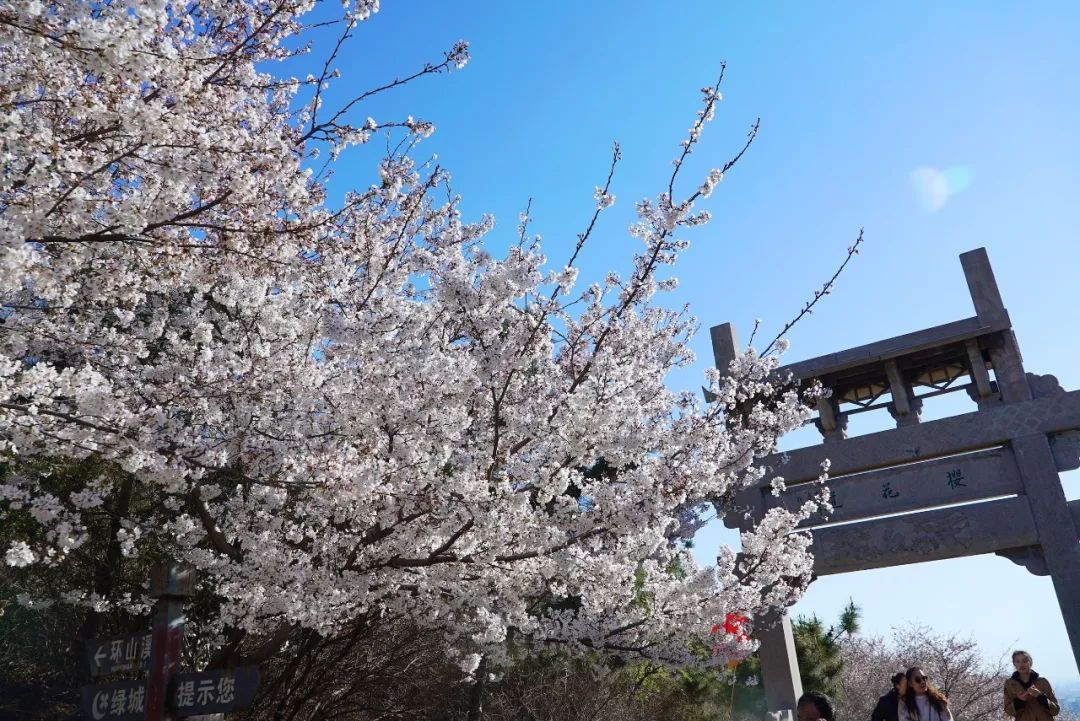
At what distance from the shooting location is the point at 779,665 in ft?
34.9

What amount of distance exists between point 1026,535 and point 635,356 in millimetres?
6400

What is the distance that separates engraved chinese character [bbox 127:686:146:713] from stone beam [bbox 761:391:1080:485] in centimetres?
928

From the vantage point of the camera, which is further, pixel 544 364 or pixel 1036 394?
pixel 1036 394

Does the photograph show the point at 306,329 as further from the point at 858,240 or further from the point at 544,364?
A: the point at 858,240

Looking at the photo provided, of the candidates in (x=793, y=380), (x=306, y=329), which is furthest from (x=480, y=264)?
(x=793, y=380)

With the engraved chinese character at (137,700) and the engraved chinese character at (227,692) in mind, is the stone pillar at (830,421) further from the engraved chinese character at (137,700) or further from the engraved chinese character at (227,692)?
the engraved chinese character at (137,700)

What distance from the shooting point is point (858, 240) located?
580cm

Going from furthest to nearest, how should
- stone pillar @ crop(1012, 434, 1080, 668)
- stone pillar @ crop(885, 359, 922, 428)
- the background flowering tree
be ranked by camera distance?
1. stone pillar @ crop(885, 359, 922, 428)
2. stone pillar @ crop(1012, 434, 1080, 668)
3. the background flowering tree

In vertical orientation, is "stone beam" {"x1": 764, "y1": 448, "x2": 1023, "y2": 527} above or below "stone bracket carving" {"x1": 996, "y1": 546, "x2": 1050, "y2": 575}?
above

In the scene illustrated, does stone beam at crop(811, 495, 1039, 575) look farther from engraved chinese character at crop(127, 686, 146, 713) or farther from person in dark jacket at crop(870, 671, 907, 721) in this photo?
engraved chinese character at crop(127, 686, 146, 713)

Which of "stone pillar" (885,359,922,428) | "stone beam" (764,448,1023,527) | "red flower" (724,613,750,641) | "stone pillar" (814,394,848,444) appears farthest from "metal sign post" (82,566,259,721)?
"stone pillar" (885,359,922,428)

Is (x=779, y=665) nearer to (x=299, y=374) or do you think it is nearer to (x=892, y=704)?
(x=892, y=704)

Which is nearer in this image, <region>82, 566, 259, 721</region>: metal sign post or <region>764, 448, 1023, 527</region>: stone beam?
<region>82, 566, 259, 721</region>: metal sign post

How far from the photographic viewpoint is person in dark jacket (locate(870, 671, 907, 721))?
18.6 feet
